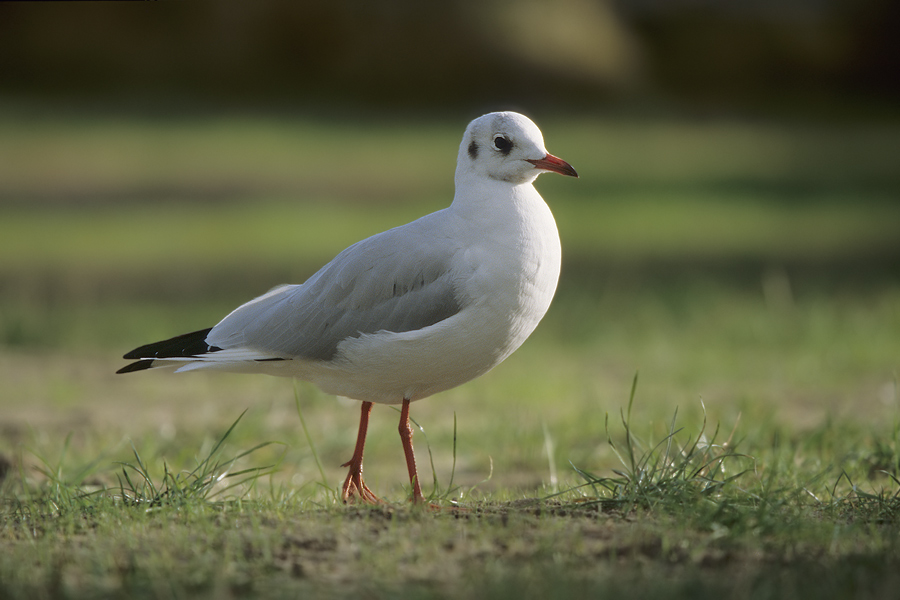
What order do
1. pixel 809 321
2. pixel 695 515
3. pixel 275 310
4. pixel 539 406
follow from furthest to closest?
pixel 809 321
pixel 539 406
pixel 275 310
pixel 695 515

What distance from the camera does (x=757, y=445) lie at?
4.17 meters

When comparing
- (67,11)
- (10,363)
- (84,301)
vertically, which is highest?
(67,11)

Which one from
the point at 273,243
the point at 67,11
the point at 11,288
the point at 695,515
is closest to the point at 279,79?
the point at 67,11

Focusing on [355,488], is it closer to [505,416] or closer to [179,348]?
[179,348]

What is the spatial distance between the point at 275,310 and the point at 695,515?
160 cm

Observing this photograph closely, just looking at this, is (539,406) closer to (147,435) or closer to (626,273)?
(147,435)

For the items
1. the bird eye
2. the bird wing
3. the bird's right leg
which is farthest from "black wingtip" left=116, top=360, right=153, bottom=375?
the bird eye

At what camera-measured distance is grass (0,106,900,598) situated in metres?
2.54

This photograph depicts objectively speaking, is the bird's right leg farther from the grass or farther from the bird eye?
the bird eye

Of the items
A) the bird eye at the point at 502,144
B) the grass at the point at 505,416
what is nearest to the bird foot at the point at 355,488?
the grass at the point at 505,416

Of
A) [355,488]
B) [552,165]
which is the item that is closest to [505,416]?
[355,488]

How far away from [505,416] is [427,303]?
6.32 ft

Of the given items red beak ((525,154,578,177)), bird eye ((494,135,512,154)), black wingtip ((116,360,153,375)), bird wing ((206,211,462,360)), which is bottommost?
black wingtip ((116,360,153,375))

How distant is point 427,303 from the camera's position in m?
3.26
